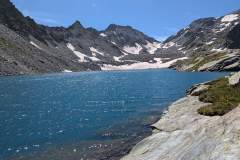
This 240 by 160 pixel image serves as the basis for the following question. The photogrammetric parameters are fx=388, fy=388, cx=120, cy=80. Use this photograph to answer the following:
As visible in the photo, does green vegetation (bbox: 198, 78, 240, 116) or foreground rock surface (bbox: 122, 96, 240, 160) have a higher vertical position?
green vegetation (bbox: 198, 78, 240, 116)

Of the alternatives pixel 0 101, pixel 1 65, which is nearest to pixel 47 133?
pixel 0 101

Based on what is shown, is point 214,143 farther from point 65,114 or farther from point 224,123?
point 65,114

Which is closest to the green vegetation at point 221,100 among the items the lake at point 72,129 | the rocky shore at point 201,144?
the rocky shore at point 201,144

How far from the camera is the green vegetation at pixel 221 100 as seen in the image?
34.9 metres


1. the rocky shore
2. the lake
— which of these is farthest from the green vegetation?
the lake

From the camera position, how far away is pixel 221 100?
39.1m

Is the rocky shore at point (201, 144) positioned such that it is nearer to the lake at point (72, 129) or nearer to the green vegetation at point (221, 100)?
the lake at point (72, 129)

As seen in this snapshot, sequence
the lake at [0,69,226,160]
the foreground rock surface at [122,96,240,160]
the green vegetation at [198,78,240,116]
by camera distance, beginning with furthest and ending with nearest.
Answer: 1. the lake at [0,69,226,160]
2. the green vegetation at [198,78,240,116]
3. the foreground rock surface at [122,96,240,160]

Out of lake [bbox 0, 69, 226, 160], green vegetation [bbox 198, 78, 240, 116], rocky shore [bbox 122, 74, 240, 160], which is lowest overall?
lake [bbox 0, 69, 226, 160]

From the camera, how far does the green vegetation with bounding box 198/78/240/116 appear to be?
34919mm

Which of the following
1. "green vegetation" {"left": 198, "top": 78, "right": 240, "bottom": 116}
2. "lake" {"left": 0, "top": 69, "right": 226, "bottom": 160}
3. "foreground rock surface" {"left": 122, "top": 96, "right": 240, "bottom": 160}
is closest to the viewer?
"foreground rock surface" {"left": 122, "top": 96, "right": 240, "bottom": 160}

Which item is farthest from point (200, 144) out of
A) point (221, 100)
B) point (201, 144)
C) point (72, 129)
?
point (72, 129)

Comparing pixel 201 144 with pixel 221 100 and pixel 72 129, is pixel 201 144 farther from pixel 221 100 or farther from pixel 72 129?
pixel 72 129

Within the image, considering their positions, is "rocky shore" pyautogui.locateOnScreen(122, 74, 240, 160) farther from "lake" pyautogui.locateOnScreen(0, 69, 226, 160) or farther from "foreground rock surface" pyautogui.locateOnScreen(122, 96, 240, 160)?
"lake" pyautogui.locateOnScreen(0, 69, 226, 160)
